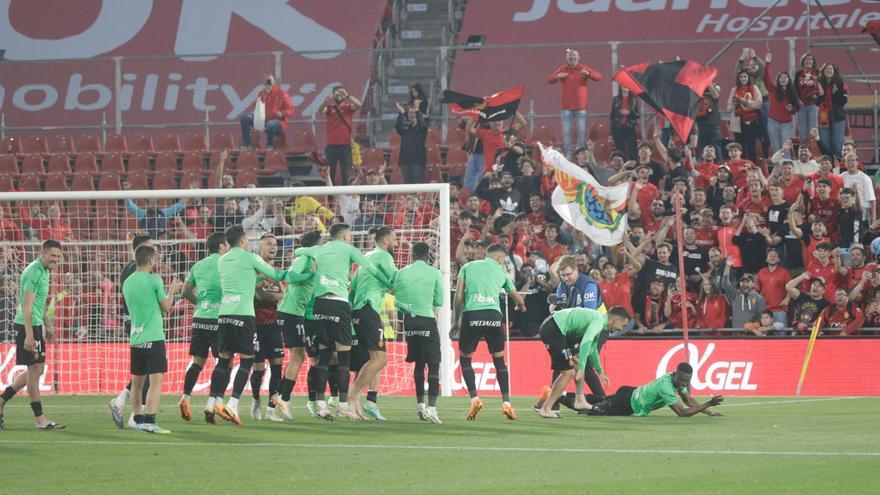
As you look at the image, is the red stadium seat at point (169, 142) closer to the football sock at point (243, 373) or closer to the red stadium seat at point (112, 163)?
the red stadium seat at point (112, 163)

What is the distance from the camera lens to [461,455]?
42.1 feet

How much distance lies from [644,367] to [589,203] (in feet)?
9.66

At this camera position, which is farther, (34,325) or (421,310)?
(421,310)

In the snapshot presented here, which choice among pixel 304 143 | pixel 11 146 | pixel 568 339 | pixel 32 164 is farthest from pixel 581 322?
pixel 11 146

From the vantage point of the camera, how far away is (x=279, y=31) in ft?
112

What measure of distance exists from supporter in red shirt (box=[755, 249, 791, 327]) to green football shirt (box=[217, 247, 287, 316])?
10.1m

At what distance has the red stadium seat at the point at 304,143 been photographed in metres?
31.0

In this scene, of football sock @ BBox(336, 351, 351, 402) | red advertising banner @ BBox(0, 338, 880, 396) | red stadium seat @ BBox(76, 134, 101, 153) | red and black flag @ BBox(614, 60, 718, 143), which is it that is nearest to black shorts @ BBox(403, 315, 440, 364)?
football sock @ BBox(336, 351, 351, 402)

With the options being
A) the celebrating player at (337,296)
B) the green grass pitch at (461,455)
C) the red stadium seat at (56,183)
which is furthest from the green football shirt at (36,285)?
the red stadium seat at (56,183)

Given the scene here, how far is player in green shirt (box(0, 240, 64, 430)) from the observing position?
1606cm

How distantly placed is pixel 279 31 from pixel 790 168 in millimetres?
14453

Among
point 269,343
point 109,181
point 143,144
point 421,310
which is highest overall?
point 143,144

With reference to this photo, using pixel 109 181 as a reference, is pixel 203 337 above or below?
below

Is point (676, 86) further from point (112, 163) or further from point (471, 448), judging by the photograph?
point (112, 163)
